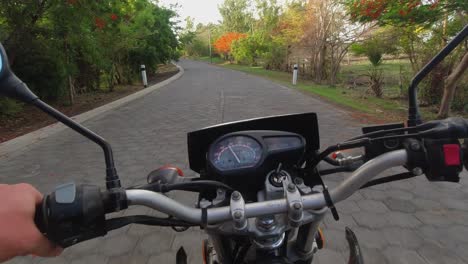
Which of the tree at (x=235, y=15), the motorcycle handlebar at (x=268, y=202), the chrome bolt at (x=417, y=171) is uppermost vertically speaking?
the tree at (x=235, y=15)

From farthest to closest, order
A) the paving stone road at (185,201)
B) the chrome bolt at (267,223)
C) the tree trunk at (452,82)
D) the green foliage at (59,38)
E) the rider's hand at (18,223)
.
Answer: the green foliage at (59,38)
the tree trunk at (452,82)
the paving stone road at (185,201)
the chrome bolt at (267,223)
the rider's hand at (18,223)

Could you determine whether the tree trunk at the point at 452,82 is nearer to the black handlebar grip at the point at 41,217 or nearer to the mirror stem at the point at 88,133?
the mirror stem at the point at 88,133

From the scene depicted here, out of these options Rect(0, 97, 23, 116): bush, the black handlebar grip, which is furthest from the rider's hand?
Rect(0, 97, 23, 116): bush

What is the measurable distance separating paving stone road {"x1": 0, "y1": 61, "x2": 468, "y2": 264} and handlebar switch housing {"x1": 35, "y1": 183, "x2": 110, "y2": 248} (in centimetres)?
175

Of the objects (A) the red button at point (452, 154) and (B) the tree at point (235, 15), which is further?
(B) the tree at point (235, 15)

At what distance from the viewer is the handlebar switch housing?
2.39 ft

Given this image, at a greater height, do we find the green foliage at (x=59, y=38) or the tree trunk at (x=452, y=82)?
the green foliage at (x=59, y=38)

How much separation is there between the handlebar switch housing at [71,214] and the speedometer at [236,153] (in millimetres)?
384

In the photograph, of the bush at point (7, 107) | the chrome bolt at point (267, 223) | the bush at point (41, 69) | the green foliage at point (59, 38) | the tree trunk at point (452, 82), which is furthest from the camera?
the bush at point (41, 69)

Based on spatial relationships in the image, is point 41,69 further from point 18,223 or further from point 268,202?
point 268,202

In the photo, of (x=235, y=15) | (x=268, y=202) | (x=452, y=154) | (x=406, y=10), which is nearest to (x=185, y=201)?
(x=268, y=202)

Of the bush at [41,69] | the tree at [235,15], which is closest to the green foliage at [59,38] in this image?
the bush at [41,69]

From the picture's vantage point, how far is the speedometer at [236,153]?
3.29 ft

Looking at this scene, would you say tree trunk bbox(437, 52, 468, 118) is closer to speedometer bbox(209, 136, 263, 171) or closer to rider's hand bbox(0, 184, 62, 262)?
speedometer bbox(209, 136, 263, 171)
